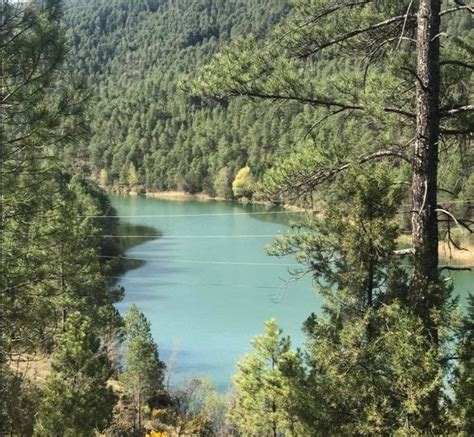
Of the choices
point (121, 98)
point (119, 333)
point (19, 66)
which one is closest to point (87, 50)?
point (121, 98)

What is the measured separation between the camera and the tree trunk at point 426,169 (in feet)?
14.7

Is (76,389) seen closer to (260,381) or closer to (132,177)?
(260,381)

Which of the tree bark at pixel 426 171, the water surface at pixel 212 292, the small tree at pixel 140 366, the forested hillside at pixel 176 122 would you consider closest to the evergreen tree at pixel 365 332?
the tree bark at pixel 426 171

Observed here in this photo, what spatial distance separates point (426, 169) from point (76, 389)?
9128mm

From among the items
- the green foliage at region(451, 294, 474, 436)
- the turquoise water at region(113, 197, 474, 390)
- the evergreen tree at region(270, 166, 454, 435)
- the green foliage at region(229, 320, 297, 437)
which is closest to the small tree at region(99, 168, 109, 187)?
the turquoise water at region(113, 197, 474, 390)

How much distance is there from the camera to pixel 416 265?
15.1 feet

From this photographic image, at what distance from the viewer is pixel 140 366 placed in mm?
16625

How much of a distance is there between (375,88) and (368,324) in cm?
215

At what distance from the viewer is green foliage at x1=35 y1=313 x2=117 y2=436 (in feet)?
→ 33.8

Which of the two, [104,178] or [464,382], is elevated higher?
[104,178]

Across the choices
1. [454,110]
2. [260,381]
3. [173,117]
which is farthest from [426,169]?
[173,117]

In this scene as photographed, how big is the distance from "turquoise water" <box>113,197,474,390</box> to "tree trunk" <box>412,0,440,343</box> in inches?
226

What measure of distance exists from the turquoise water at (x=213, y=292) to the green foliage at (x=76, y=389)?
4.30m

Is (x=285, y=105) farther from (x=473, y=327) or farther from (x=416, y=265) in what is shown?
(x=473, y=327)
